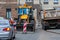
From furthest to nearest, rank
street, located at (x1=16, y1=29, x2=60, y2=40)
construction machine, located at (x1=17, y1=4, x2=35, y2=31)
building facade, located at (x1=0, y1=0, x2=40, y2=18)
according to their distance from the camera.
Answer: building facade, located at (x1=0, y1=0, x2=40, y2=18), construction machine, located at (x1=17, y1=4, x2=35, y2=31), street, located at (x1=16, y1=29, x2=60, y2=40)

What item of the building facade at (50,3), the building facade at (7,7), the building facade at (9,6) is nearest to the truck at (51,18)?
the building facade at (9,6)

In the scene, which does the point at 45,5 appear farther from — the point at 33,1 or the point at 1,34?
the point at 1,34

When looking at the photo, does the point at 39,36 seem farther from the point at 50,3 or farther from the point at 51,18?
the point at 50,3

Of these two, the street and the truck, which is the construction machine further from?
the street

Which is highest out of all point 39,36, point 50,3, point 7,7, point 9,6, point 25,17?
point 25,17

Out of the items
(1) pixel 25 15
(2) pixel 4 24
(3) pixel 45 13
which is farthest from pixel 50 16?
(2) pixel 4 24

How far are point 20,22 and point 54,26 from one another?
4.95 metres

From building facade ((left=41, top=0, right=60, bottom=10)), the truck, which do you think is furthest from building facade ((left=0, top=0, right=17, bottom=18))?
the truck

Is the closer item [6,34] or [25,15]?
[6,34]

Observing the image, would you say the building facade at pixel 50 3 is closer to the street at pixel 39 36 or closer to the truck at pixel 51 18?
the truck at pixel 51 18

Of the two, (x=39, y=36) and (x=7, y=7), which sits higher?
(x=39, y=36)

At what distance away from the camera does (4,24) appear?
19609 mm

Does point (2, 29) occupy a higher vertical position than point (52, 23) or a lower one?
higher

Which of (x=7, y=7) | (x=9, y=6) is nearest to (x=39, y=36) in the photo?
(x=7, y=7)
